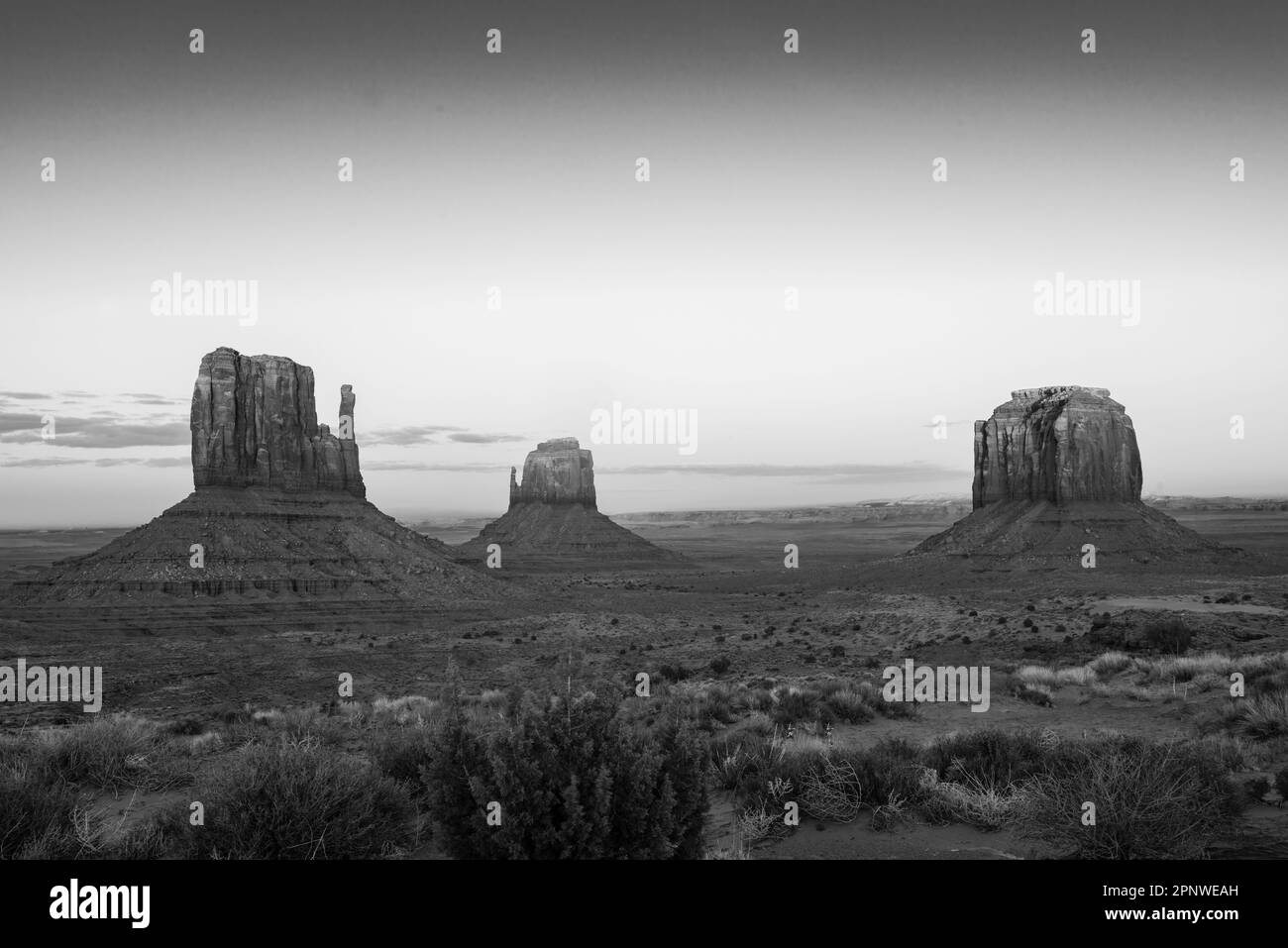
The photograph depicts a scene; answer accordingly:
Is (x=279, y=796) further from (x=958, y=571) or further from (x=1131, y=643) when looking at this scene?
(x=958, y=571)

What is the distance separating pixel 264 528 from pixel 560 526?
214 feet

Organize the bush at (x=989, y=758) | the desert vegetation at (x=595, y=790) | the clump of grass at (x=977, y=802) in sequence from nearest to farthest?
the desert vegetation at (x=595, y=790) → the clump of grass at (x=977, y=802) → the bush at (x=989, y=758)

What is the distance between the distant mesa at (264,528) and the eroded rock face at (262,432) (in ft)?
0.29

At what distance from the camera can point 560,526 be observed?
11919 centimetres

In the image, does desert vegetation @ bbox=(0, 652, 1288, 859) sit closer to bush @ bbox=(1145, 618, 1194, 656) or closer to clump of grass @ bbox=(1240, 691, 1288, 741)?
clump of grass @ bbox=(1240, 691, 1288, 741)

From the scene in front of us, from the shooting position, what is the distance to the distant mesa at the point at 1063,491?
6306 cm

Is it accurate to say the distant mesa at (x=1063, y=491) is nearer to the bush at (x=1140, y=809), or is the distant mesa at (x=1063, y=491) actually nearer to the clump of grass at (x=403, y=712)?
the clump of grass at (x=403, y=712)

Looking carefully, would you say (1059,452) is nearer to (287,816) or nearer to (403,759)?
(403,759)

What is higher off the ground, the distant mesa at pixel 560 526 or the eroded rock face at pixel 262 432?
the eroded rock face at pixel 262 432

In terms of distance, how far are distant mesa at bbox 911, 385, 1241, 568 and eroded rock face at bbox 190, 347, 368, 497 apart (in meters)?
57.7

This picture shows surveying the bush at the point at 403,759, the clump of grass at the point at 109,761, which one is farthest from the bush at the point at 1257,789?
the clump of grass at the point at 109,761
